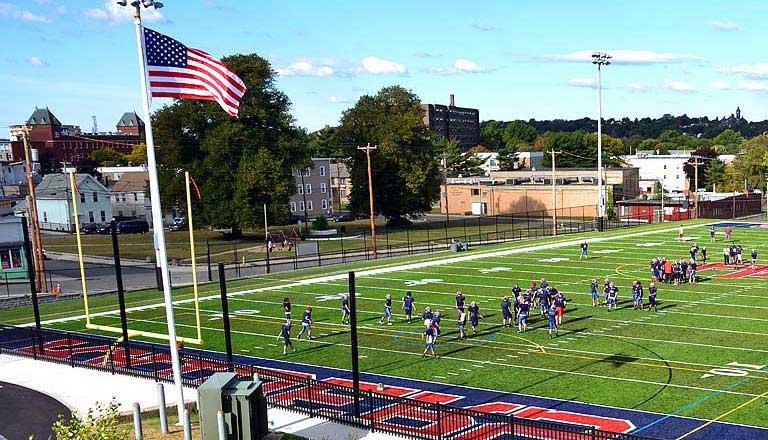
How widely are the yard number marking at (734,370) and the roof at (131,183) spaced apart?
299ft

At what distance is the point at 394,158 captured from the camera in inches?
3093

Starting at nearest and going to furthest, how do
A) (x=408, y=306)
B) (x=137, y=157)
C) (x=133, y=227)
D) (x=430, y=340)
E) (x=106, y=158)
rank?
(x=430, y=340) → (x=408, y=306) → (x=133, y=227) → (x=137, y=157) → (x=106, y=158)

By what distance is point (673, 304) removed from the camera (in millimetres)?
31188

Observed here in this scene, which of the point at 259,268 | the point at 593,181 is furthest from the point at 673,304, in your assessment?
the point at 593,181

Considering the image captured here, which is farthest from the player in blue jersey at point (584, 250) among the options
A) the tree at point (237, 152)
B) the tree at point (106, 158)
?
the tree at point (106, 158)

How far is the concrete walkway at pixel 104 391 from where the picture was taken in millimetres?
16531

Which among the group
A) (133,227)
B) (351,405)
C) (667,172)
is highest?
(667,172)

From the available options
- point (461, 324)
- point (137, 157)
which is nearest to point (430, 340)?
point (461, 324)

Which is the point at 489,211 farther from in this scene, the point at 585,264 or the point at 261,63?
the point at 585,264

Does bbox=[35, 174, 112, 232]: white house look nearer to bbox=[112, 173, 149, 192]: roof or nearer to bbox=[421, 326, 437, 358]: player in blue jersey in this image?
bbox=[112, 173, 149, 192]: roof

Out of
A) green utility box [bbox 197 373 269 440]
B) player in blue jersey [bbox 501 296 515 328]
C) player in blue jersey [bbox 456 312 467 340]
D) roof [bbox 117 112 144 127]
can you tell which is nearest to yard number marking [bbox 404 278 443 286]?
player in blue jersey [bbox 501 296 515 328]

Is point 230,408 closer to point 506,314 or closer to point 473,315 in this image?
point 473,315

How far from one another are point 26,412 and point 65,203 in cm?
7440

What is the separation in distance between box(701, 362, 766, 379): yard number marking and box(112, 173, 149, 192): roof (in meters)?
91.3
